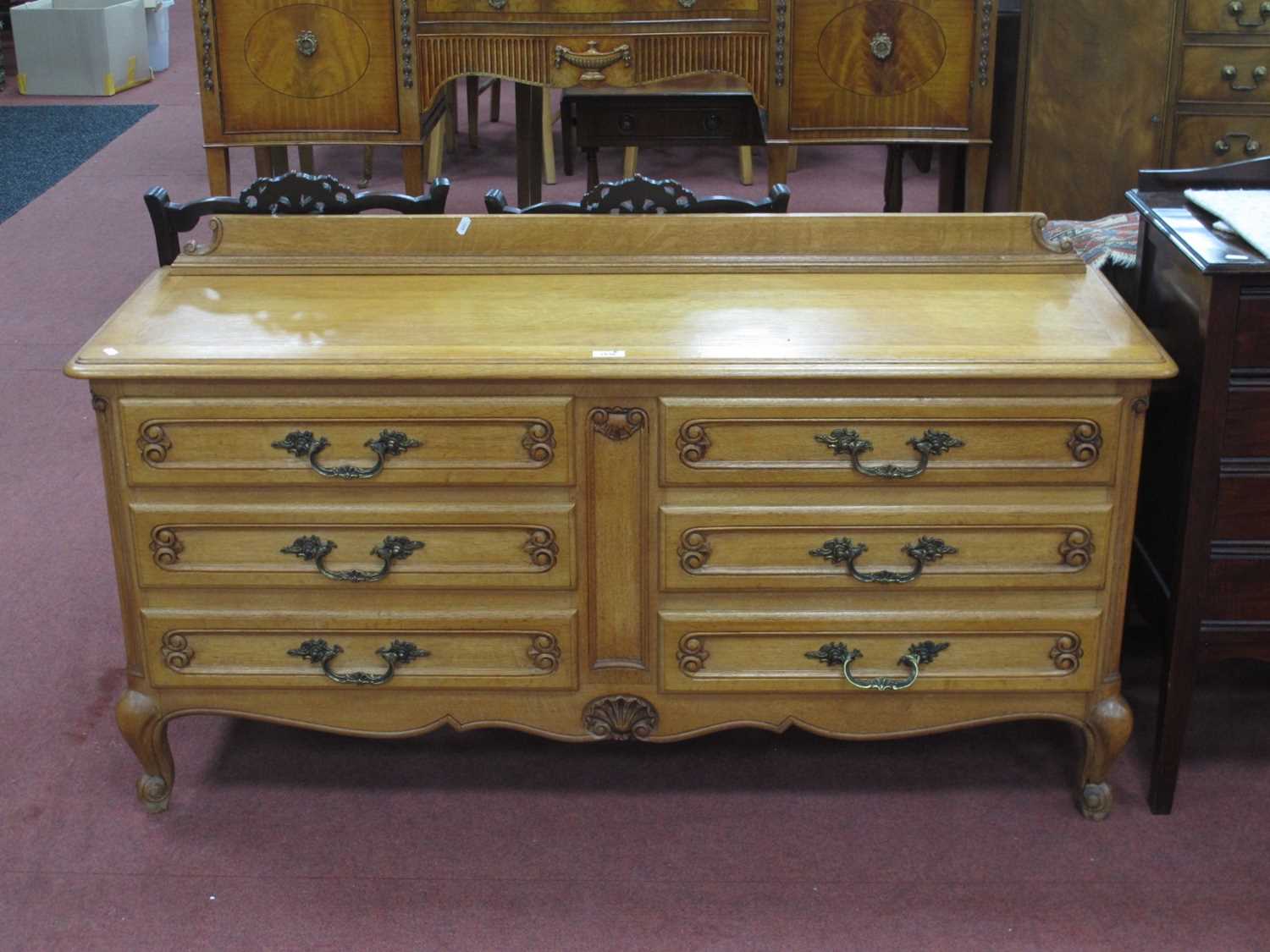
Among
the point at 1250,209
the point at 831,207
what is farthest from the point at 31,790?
the point at 831,207

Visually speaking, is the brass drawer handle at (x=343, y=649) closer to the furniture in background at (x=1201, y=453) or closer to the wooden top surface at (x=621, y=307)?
the wooden top surface at (x=621, y=307)

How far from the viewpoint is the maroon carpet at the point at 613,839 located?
81.5 inches

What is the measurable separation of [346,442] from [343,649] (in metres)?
0.31

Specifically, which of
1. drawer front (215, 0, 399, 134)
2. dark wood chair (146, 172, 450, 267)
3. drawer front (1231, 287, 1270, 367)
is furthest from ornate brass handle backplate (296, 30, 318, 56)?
drawer front (1231, 287, 1270, 367)

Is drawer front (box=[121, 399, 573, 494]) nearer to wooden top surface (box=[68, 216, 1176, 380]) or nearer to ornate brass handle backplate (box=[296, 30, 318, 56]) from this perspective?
wooden top surface (box=[68, 216, 1176, 380])

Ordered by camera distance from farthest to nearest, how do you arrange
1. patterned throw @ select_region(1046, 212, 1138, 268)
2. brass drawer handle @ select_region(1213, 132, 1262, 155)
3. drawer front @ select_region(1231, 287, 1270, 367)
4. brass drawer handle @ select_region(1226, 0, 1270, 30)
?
brass drawer handle @ select_region(1213, 132, 1262, 155) → brass drawer handle @ select_region(1226, 0, 1270, 30) → patterned throw @ select_region(1046, 212, 1138, 268) → drawer front @ select_region(1231, 287, 1270, 367)

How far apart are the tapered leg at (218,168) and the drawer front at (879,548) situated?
80.0 inches

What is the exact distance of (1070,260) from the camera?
2.33 metres

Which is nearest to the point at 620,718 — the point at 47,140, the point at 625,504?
the point at 625,504

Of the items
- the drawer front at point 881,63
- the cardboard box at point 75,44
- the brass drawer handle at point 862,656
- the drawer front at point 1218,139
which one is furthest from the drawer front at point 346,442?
the cardboard box at point 75,44

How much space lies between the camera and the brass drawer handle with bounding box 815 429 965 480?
2.02 m

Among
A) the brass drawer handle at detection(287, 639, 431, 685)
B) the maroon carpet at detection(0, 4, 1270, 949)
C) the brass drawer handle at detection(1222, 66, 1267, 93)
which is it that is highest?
the brass drawer handle at detection(1222, 66, 1267, 93)

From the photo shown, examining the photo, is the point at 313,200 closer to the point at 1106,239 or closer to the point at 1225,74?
the point at 1106,239

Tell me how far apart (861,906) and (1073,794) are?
41 cm
